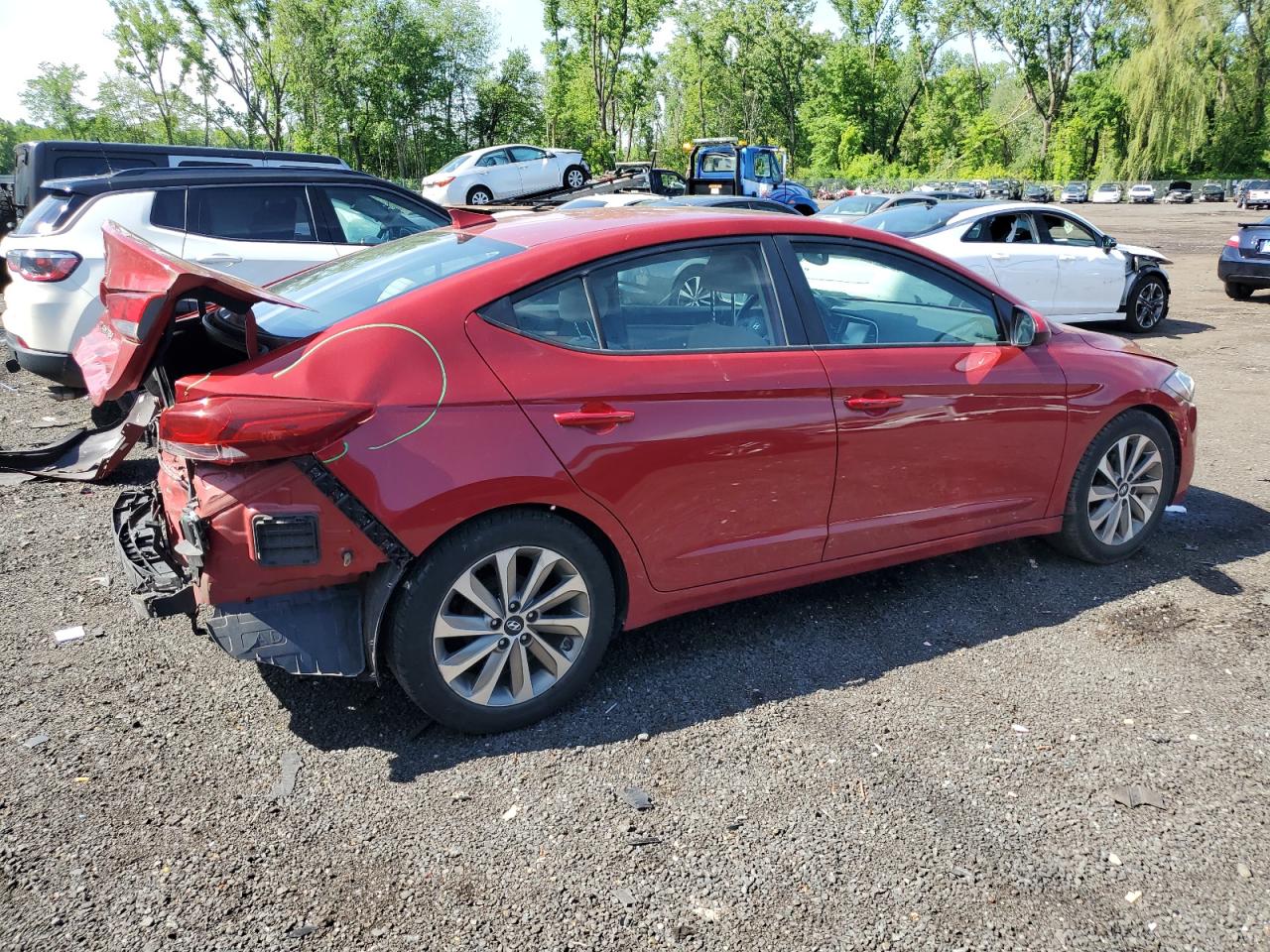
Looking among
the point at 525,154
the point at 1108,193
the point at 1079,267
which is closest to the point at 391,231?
the point at 1079,267

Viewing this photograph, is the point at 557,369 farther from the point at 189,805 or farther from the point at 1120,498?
the point at 1120,498

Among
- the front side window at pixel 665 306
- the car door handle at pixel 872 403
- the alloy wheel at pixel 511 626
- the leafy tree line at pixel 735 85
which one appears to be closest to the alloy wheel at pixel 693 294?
the front side window at pixel 665 306

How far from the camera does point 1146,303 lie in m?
11.9

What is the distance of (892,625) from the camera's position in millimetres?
4000

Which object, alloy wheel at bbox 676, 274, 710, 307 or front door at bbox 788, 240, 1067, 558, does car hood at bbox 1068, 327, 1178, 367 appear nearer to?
front door at bbox 788, 240, 1067, 558

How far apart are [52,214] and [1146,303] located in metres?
11.9

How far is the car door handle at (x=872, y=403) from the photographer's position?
361cm

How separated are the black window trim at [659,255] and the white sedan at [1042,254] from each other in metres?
7.43

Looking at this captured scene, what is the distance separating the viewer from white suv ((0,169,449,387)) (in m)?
6.84

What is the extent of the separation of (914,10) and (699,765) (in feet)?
267

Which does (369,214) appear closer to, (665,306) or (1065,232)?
(665,306)

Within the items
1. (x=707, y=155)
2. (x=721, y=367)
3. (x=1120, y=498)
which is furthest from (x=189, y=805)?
(x=707, y=155)

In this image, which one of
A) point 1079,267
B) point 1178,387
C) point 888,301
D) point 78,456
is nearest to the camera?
point 888,301

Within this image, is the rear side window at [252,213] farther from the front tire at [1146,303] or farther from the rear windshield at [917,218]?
the front tire at [1146,303]
